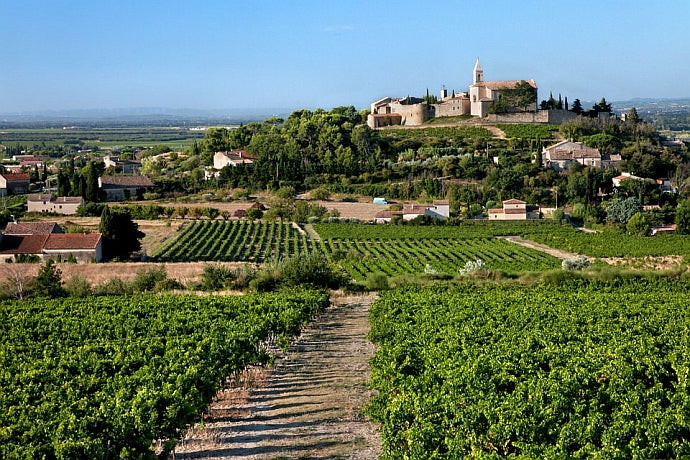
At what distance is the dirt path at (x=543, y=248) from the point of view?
40875mm

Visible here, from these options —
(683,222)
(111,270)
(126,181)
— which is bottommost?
(683,222)

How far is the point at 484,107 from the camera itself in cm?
8056

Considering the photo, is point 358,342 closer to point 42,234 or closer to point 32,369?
point 32,369

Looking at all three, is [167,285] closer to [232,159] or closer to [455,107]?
[232,159]

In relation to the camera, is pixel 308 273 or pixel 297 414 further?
pixel 308 273

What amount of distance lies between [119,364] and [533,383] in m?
7.72

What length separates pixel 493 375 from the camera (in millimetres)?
12555

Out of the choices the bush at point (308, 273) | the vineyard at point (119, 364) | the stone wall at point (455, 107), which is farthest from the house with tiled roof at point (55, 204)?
the stone wall at point (455, 107)

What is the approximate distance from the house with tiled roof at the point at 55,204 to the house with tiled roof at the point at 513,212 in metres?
31.4

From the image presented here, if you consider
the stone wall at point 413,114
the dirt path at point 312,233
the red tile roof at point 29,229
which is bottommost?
the dirt path at point 312,233

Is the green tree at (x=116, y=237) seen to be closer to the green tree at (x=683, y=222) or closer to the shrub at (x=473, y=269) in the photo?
the shrub at (x=473, y=269)

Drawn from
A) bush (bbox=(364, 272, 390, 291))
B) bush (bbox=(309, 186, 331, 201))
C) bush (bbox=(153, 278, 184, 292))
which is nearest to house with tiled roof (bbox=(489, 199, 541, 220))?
bush (bbox=(309, 186, 331, 201))

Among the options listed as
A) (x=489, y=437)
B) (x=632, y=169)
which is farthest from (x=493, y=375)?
(x=632, y=169)

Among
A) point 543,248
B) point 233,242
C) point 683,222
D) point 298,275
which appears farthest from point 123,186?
point 683,222
